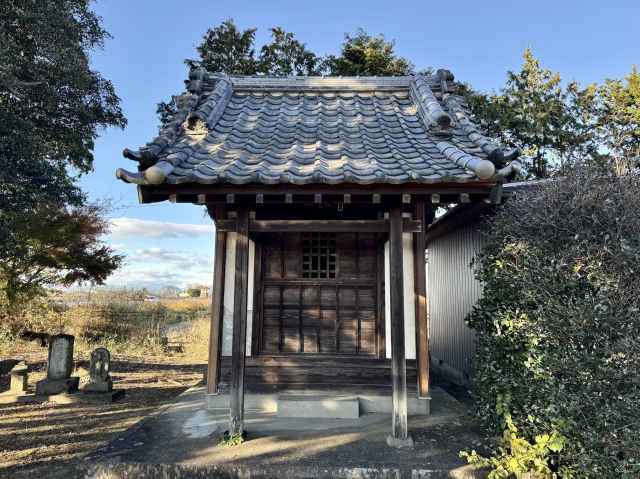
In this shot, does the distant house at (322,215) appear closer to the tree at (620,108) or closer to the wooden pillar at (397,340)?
the wooden pillar at (397,340)

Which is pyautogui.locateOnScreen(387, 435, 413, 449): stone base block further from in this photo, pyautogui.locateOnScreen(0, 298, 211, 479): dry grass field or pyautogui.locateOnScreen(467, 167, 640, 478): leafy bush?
pyautogui.locateOnScreen(0, 298, 211, 479): dry grass field

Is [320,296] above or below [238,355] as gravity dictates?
above

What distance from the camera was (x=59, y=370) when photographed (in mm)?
8141

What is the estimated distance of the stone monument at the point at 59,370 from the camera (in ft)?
26.1

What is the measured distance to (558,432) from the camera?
3.28 meters

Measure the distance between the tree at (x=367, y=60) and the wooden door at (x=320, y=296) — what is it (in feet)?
36.7

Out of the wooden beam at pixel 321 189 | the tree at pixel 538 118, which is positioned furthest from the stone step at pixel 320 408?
the tree at pixel 538 118

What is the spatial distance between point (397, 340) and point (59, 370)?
7.97 metres

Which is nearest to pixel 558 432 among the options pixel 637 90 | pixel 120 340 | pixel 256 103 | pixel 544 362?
pixel 544 362

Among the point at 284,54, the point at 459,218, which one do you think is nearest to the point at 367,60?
the point at 284,54

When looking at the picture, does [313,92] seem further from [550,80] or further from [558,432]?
[550,80]

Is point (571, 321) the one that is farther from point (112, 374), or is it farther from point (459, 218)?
point (112, 374)

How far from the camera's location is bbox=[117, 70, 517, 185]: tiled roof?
3.93 metres

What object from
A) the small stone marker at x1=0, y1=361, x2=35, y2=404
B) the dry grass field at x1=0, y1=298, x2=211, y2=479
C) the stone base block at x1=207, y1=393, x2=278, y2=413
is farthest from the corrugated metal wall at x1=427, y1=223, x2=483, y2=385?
the small stone marker at x1=0, y1=361, x2=35, y2=404
